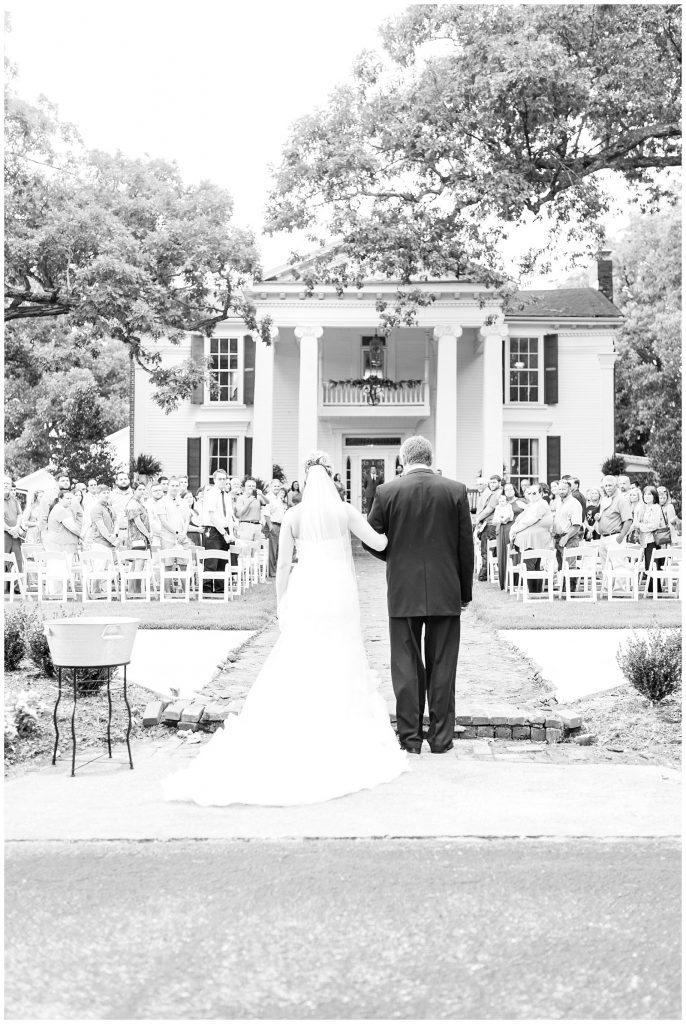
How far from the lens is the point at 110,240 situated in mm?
20922

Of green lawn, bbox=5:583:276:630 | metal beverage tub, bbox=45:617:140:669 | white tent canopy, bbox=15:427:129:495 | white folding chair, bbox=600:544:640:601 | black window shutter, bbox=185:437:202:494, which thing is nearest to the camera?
metal beverage tub, bbox=45:617:140:669

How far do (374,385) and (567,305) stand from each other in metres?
7.29

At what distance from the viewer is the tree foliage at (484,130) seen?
41.1 ft

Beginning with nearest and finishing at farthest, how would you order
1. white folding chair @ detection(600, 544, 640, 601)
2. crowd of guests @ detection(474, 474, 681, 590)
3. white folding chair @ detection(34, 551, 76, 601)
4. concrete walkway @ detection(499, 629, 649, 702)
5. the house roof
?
concrete walkway @ detection(499, 629, 649, 702), white folding chair @ detection(34, 551, 76, 601), white folding chair @ detection(600, 544, 640, 601), crowd of guests @ detection(474, 474, 681, 590), the house roof

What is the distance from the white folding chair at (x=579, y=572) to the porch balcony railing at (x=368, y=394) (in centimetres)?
1532

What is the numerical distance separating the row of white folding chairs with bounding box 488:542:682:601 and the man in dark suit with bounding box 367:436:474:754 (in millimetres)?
8735

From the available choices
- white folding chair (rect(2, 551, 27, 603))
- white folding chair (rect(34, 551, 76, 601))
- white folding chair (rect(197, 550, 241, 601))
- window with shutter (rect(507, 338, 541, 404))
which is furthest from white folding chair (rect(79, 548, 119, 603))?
window with shutter (rect(507, 338, 541, 404))

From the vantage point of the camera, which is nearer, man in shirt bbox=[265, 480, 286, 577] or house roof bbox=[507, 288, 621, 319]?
man in shirt bbox=[265, 480, 286, 577]

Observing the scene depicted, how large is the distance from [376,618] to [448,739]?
726 cm

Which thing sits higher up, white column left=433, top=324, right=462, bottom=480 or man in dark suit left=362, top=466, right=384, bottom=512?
white column left=433, top=324, right=462, bottom=480

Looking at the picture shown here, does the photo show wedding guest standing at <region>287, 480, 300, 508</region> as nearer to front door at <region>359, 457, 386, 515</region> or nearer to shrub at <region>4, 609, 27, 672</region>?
front door at <region>359, 457, 386, 515</region>

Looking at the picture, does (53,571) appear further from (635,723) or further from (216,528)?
(635,723)

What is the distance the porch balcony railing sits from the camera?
31562mm

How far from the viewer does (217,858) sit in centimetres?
441
